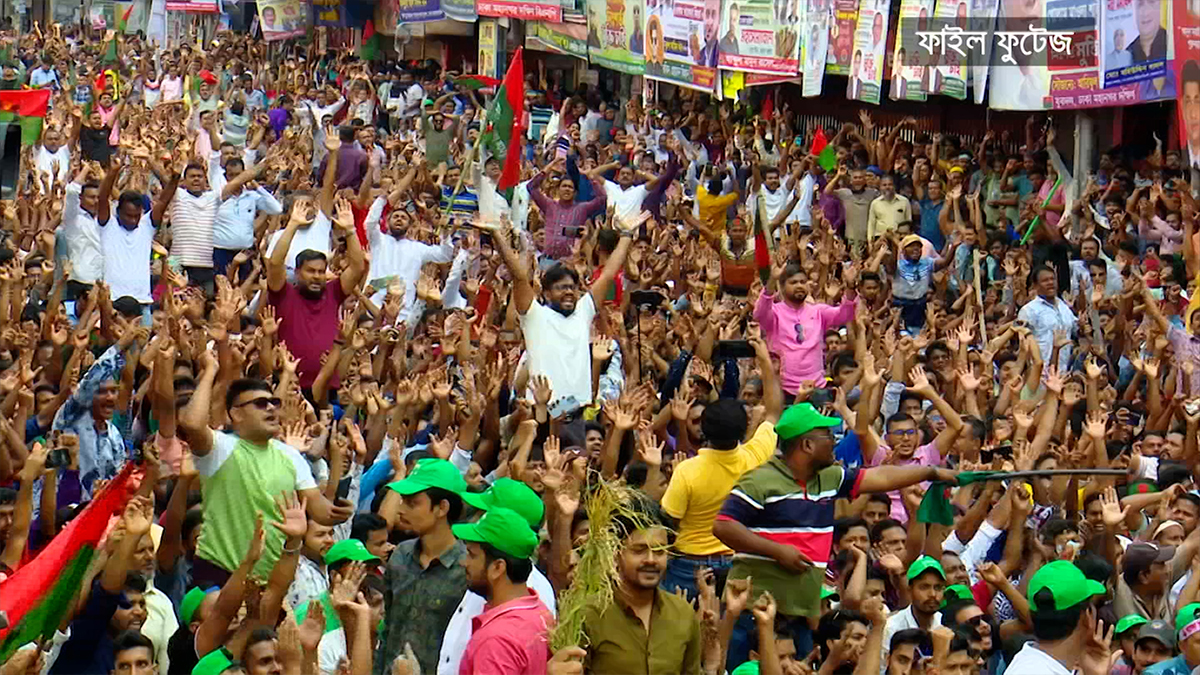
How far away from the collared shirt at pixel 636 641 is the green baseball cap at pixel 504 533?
30 cm

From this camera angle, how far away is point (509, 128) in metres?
15.0

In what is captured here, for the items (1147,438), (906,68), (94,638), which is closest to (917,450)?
(1147,438)

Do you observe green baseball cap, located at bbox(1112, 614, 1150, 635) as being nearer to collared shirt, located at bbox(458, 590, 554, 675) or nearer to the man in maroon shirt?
collared shirt, located at bbox(458, 590, 554, 675)

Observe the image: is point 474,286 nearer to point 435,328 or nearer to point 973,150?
point 435,328

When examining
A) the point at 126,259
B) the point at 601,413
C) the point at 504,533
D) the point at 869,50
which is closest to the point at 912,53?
the point at 869,50

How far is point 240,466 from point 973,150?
12.4 metres

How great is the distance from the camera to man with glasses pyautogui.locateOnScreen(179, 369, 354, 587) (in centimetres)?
705

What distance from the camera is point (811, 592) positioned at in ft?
22.7

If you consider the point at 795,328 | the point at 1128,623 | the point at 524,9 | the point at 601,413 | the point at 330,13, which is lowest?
the point at 1128,623

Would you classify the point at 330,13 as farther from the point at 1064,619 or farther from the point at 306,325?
the point at 1064,619

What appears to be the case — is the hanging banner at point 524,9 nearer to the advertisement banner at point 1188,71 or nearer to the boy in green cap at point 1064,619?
the advertisement banner at point 1188,71

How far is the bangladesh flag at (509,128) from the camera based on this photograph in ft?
48.9

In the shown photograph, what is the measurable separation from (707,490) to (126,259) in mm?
5323

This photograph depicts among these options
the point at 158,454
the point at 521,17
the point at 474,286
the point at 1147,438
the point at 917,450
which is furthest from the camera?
the point at 521,17
